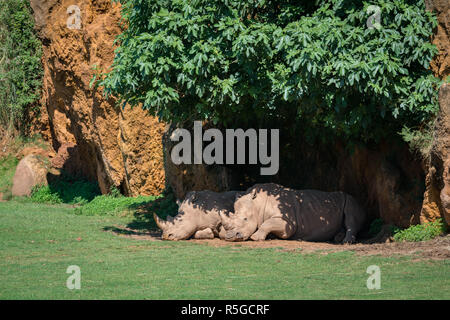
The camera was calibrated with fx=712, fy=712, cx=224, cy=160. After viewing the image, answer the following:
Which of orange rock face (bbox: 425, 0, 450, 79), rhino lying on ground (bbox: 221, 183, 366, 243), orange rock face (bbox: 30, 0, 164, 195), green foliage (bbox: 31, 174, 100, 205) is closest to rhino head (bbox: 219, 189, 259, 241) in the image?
rhino lying on ground (bbox: 221, 183, 366, 243)

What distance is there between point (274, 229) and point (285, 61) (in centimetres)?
344

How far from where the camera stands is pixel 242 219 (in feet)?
48.1

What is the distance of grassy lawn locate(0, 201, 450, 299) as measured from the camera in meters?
8.99

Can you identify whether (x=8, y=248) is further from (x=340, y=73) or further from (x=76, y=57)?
(x=76, y=57)

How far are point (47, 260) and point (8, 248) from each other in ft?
5.26

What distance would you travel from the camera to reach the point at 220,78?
47.0 feet

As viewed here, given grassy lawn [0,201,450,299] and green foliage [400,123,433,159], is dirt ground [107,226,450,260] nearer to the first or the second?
grassy lawn [0,201,450,299]

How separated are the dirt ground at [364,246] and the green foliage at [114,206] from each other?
3082 millimetres

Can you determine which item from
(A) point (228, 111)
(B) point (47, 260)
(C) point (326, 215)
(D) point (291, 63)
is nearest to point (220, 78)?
(A) point (228, 111)

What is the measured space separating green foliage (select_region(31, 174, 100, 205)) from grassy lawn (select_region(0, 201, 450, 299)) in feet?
25.9

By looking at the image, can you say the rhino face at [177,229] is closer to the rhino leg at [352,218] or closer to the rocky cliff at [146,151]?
the rocky cliff at [146,151]

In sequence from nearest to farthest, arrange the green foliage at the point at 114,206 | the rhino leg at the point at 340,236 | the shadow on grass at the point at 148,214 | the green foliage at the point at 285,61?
the green foliage at the point at 285,61 → the rhino leg at the point at 340,236 → the shadow on grass at the point at 148,214 → the green foliage at the point at 114,206

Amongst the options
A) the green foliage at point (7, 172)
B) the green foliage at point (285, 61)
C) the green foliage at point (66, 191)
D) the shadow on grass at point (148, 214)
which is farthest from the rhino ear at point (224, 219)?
the green foliage at point (7, 172)

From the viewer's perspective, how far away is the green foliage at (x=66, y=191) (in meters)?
22.9
